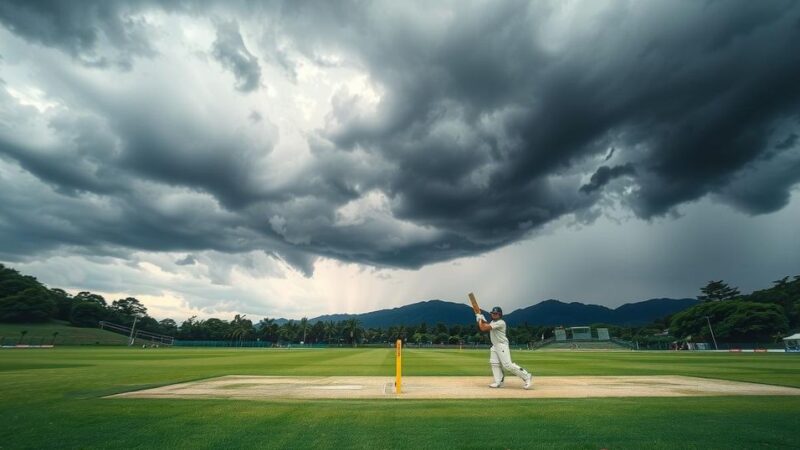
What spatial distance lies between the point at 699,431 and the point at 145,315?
18102 centimetres

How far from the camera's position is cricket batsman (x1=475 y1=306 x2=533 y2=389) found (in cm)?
1055

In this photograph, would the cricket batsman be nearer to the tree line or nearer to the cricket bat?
the cricket bat

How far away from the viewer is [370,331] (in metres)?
154

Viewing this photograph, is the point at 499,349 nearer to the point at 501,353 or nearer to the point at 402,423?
the point at 501,353

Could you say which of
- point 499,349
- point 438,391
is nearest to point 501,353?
point 499,349

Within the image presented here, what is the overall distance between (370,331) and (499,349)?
14910 centimetres

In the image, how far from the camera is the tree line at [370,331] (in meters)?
85.7

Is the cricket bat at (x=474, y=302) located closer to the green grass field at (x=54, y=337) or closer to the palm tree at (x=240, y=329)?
the green grass field at (x=54, y=337)

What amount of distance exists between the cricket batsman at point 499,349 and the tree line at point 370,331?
6419 cm

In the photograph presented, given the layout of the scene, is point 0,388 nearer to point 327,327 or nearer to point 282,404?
point 282,404

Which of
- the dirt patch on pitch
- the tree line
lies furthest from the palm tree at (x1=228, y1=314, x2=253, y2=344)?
the dirt patch on pitch

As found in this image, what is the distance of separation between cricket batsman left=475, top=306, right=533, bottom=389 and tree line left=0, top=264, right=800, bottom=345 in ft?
211

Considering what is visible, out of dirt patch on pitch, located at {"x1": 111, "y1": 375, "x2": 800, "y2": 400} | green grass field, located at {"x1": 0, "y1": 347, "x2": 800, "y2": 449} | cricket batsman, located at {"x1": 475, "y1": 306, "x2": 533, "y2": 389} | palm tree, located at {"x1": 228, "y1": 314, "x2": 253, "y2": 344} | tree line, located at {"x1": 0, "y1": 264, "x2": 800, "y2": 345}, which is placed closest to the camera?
green grass field, located at {"x1": 0, "y1": 347, "x2": 800, "y2": 449}

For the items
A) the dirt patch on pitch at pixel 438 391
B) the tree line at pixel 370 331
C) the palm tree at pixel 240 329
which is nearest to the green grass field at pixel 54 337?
the tree line at pixel 370 331
